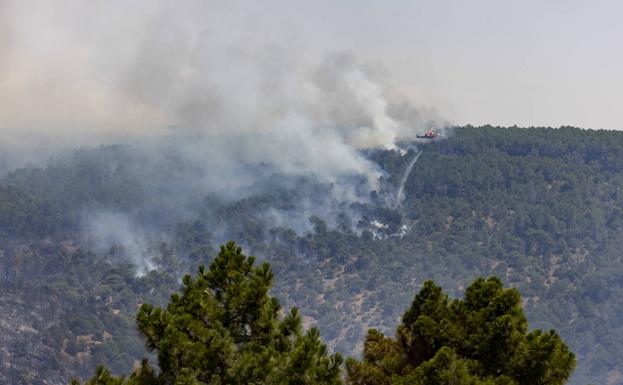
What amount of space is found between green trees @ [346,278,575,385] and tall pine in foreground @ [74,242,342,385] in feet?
13.0

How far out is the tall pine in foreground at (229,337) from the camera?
51219 mm

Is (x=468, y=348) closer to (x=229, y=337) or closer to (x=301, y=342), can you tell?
(x=301, y=342)

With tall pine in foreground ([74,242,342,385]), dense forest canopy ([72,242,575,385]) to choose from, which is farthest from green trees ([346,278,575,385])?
tall pine in foreground ([74,242,342,385])

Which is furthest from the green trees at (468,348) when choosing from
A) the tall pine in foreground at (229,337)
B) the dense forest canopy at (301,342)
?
the tall pine in foreground at (229,337)

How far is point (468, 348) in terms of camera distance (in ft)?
175

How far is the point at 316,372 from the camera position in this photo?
50812mm

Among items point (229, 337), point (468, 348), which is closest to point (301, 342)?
point (229, 337)

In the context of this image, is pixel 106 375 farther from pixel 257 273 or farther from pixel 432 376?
pixel 432 376

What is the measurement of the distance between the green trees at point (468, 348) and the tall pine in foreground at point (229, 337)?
13.0 ft

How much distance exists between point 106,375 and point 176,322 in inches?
151

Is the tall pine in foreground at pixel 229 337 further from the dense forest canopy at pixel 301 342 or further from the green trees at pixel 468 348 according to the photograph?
the green trees at pixel 468 348

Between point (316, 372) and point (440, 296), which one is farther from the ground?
point (440, 296)

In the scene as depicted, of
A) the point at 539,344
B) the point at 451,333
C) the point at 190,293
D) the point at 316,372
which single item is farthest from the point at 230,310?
the point at 539,344

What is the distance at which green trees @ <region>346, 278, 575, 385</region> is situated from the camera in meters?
50.6
